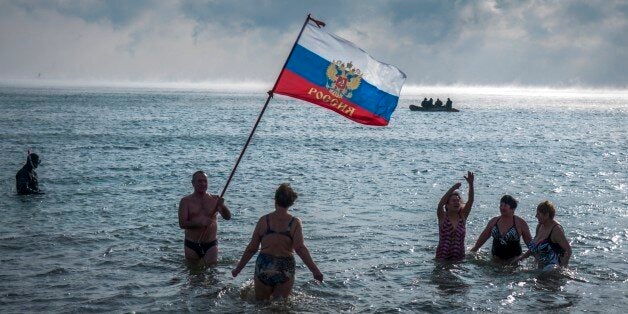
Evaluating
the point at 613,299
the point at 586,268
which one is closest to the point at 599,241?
the point at 586,268

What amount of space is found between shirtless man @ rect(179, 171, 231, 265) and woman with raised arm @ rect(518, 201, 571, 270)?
17.4 feet

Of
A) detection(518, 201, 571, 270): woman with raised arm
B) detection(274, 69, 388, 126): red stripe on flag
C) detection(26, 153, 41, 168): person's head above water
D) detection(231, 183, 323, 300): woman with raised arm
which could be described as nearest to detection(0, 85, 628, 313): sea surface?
detection(518, 201, 571, 270): woman with raised arm

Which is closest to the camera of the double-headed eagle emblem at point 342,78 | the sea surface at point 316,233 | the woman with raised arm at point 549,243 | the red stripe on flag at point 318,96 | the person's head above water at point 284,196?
the person's head above water at point 284,196

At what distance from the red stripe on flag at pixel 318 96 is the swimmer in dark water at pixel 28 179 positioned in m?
13.3

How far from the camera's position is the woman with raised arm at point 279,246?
8.27 meters

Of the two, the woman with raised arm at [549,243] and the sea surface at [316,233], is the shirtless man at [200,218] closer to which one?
the sea surface at [316,233]

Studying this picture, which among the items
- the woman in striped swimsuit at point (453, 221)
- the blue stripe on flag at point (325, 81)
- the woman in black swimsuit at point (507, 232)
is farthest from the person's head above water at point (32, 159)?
the woman in black swimsuit at point (507, 232)

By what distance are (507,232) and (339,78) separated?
176 inches

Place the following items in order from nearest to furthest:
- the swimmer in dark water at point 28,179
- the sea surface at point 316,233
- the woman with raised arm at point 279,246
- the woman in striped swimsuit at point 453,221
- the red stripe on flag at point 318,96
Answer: the woman with raised arm at point 279,246 < the red stripe on flag at point 318,96 < the sea surface at point 316,233 < the woman in striped swimsuit at point 453,221 < the swimmer in dark water at point 28,179

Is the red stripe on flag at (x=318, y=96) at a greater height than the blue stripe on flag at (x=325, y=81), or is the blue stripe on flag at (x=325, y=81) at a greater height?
the blue stripe on flag at (x=325, y=81)

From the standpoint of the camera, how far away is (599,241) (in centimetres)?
1532

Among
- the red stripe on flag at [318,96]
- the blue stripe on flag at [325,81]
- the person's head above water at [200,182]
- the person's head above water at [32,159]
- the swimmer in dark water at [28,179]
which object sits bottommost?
the swimmer in dark water at [28,179]

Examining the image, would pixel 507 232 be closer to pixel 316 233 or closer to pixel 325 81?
pixel 325 81

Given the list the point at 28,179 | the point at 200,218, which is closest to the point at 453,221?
the point at 200,218
